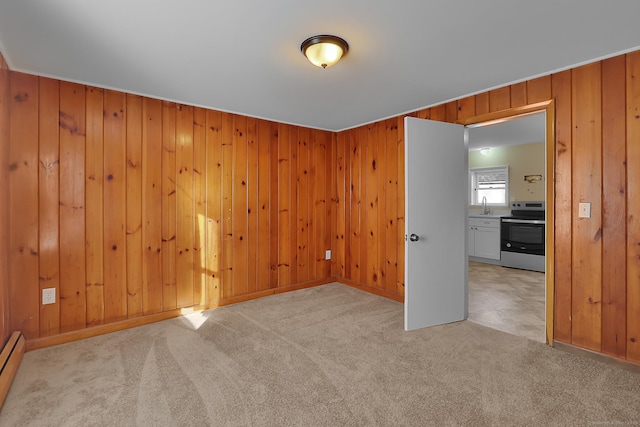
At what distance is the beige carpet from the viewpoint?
1.79 metres

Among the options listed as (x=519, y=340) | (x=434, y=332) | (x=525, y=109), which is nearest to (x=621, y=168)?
(x=525, y=109)

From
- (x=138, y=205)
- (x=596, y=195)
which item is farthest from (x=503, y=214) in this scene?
(x=138, y=205)

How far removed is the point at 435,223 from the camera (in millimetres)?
3078

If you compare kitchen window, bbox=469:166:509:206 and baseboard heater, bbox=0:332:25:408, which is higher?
kitchen window, bbox=469:166:509:206

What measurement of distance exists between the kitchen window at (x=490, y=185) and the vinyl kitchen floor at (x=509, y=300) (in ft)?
5.45

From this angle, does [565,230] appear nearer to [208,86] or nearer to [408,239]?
[408,239]

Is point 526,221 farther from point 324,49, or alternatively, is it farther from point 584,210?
point 324,49

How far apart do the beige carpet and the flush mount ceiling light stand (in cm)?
217

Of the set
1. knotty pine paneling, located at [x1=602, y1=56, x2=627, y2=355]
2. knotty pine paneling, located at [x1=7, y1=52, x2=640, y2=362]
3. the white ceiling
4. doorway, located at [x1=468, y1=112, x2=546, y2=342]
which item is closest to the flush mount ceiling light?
the white ceiling

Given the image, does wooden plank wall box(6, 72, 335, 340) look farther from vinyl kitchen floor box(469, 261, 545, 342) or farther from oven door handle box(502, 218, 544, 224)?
oven door handle box(502, 218, 544, 224)

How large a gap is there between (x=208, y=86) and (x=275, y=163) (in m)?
1.38

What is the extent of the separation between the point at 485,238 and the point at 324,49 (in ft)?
17.0

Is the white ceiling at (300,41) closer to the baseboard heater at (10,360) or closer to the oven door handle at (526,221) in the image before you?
the baseboard heater at (10,360)

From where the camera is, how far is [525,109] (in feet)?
9.09
